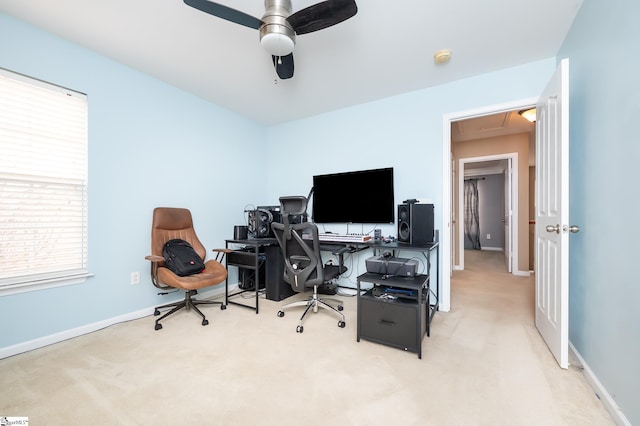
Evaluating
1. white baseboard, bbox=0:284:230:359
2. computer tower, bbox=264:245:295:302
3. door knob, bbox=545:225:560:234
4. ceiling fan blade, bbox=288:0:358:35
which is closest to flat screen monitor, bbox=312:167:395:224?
computer tower, bbox=264:245:295:302

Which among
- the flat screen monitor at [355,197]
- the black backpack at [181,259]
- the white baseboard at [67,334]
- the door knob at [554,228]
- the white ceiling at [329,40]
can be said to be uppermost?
the white ceiling at [329,40]

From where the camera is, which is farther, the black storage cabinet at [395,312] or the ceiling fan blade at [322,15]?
the black storage cabinet at [395,312]

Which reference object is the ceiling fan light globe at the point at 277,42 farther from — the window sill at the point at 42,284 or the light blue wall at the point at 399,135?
the window sill at the point at 42,284

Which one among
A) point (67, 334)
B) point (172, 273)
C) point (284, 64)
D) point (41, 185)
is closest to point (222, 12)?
point (284, 64)

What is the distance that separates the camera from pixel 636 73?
118 cm

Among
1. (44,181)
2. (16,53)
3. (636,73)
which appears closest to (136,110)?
(16,53)

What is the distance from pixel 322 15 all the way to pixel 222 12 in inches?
22.1

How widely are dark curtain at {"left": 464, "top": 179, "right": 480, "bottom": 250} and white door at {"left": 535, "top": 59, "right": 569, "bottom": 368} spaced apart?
5.64 m

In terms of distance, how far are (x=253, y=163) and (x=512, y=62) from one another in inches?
127

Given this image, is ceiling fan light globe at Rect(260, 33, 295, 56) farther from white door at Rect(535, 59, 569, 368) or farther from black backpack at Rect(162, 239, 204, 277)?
black backpack at Rect(162, 239, 204, 277)

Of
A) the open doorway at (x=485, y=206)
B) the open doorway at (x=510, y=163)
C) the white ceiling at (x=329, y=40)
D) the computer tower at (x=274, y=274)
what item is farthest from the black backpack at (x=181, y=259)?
the open doorway at (x=485, y=206)

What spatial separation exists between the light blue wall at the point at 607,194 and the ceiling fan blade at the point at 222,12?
1.92 metres

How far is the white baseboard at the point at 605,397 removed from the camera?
1.19 meters

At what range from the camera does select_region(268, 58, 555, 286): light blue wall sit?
252cm
